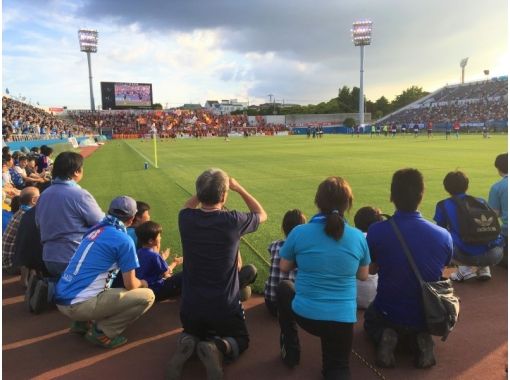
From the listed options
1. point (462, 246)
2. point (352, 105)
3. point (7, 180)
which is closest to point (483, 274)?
point (462, 246)

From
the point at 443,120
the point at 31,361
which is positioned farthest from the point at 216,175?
the point at 443,120

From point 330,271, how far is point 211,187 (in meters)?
1.18

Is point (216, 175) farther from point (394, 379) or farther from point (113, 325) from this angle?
point (394, 379)

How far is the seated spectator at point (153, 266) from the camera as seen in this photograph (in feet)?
16.1

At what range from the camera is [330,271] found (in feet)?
10.9

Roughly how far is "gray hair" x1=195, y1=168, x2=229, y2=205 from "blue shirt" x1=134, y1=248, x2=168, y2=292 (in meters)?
1.65

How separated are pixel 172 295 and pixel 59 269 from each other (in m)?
1.36

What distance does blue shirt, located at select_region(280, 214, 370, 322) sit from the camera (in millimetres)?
3300

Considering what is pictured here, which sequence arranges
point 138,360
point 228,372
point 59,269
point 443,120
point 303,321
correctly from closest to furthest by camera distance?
point 303,321
point 228,372
point 138,360
point 59,269
point 443,120

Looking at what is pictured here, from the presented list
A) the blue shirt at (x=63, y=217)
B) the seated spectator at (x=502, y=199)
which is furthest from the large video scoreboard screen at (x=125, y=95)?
the seated spectator at (x=502, y=199)

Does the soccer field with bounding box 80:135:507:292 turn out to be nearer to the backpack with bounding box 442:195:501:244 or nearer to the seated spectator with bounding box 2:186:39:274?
the seated spectator with bounding box 2:186:39:274

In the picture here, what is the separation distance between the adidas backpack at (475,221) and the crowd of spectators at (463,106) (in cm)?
6185

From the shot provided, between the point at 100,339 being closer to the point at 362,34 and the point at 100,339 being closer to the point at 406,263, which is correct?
the point at 406,263

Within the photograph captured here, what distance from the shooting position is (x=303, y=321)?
3.46 metres
